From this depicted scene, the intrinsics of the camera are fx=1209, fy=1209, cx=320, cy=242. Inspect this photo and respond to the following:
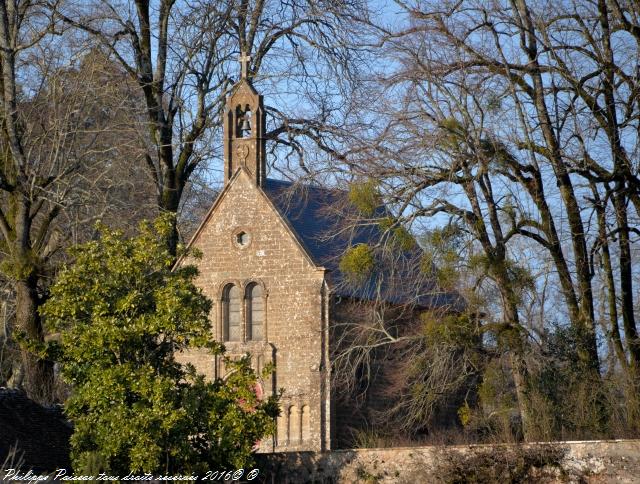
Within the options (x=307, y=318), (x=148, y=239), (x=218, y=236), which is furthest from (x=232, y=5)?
(x=148, y=239)

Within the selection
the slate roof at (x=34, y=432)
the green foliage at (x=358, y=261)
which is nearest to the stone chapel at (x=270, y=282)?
the green foliage at (x=358, y=261)

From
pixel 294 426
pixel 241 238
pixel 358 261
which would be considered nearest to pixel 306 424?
pixel 294 426

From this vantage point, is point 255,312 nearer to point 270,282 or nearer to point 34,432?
point 270,282

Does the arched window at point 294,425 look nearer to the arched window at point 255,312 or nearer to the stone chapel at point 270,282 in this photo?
the stone chapel at point 270,282

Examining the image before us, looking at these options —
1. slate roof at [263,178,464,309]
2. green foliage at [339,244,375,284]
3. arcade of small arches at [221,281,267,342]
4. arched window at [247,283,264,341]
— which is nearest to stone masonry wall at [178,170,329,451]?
arcade of small arches at [221,281,267,342]

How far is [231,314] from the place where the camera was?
1538 inches

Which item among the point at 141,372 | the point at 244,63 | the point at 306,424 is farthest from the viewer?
the point at 244,63

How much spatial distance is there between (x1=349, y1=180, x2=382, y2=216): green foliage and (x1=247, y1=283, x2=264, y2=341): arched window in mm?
9836

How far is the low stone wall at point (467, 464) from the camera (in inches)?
1024

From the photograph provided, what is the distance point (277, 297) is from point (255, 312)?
999 millimetres

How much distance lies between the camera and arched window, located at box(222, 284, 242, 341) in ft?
127

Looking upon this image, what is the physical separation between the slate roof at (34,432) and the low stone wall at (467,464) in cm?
472

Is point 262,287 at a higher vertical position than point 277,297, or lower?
higher

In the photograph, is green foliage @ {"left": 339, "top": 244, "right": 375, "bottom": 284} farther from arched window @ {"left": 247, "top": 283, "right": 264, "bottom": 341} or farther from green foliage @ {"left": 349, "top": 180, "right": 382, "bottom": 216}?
arched window @ {"left": 247, "top": 283, "right": 264, "bottom": 341}
